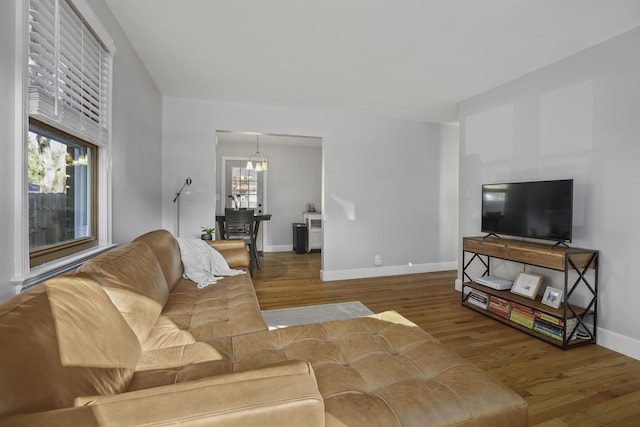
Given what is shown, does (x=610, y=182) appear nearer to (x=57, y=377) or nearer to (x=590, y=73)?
(x=590, y=73)

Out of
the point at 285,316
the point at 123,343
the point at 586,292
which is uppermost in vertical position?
the point at 123,343

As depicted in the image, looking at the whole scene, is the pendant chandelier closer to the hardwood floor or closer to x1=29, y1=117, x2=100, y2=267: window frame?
the hardwood floor

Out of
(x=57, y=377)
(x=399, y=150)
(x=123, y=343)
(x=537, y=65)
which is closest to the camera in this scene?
(x=57, y=377)

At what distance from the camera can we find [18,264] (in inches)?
47.9

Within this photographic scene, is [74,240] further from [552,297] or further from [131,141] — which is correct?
[552,297]

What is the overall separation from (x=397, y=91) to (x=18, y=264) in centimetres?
366

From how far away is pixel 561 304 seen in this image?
2592 millimetres

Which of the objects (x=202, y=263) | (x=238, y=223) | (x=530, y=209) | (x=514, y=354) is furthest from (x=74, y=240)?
(x=530, y=209)

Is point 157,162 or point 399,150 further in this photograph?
point 399,150

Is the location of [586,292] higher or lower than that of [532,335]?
higher

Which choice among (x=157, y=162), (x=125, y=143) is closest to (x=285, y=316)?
(x=125, y=143)

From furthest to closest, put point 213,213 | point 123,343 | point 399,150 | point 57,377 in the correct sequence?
point 399,150 < point 213,213 < point 123,343 < point 57,377

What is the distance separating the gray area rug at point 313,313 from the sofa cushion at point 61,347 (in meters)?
1.85

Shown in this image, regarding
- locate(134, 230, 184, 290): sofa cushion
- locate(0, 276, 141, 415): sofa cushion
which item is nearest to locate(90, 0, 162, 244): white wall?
locate(134, 230, 184, 290): sofa cushion
